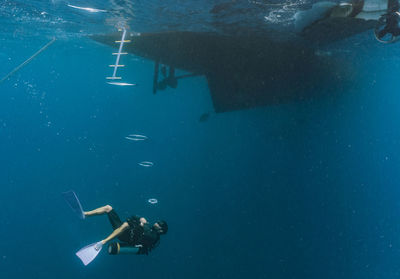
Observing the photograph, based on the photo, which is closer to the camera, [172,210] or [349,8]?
[349,8]

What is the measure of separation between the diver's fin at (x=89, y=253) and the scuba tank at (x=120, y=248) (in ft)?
1.03

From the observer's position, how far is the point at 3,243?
1916 cm

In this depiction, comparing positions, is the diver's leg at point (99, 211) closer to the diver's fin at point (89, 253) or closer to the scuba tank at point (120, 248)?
the diver's fin at point (89, 253)

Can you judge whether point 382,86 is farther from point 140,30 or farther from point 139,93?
point 139,93

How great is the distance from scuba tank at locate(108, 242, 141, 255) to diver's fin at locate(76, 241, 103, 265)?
314mm

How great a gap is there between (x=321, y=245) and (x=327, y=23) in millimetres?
14782

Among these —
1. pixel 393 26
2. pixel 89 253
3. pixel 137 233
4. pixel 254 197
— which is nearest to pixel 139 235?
pixel 137 233

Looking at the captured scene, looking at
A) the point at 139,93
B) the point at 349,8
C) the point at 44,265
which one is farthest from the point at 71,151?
the point at 349,8

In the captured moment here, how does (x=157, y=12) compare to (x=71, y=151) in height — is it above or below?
above

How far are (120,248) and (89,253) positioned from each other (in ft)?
2.07

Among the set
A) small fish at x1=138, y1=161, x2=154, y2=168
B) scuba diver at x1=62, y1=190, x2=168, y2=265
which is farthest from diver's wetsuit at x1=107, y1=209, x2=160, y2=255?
small fish at x1=138, y1=161, x2=154, y2=168

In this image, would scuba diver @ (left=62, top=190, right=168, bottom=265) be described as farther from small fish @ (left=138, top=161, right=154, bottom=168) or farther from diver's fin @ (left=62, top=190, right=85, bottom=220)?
small fish @ (left=138, top=161, right=154, bottom=168)

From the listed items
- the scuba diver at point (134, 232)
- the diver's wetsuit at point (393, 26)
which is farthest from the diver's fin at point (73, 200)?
the diver's wetsuit at point (393, 26)

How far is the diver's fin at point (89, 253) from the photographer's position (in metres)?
4.95
